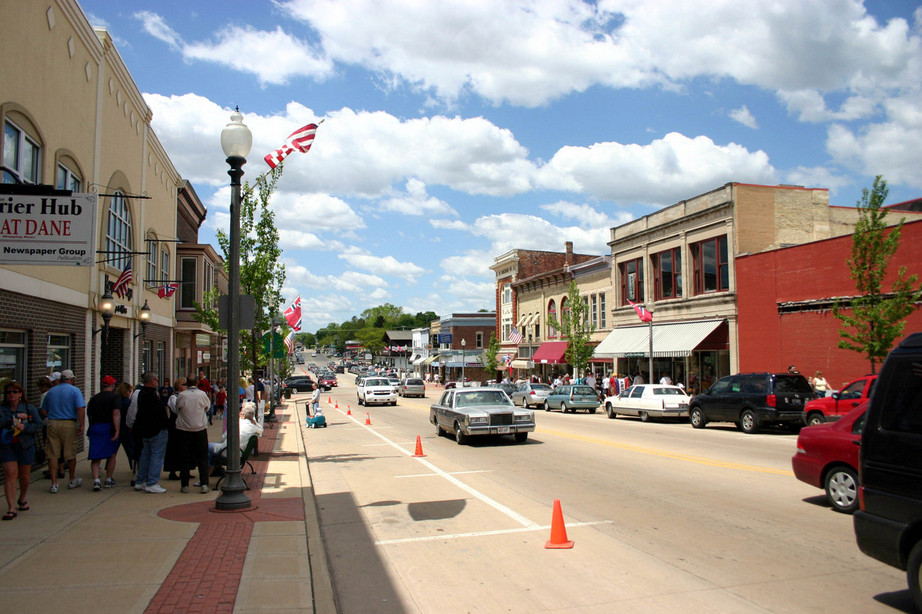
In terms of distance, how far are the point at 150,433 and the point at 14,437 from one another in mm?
2093

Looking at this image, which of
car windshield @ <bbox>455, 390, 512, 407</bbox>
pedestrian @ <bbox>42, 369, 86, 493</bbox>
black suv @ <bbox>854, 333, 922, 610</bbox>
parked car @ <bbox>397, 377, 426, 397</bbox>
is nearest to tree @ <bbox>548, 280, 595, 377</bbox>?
parked car @ <bbox>397, 377, 426, 397</bbox>

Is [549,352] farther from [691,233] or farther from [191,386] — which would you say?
[191,386]

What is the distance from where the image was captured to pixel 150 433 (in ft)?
34.0

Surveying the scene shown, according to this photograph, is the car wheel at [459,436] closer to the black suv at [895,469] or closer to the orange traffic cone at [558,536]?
the orange traffic cone at [558,536]

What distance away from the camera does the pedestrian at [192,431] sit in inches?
416

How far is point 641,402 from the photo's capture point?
2642 cm

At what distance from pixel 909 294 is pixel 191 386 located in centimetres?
2110

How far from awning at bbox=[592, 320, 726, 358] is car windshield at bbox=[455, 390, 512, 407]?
52.7ft

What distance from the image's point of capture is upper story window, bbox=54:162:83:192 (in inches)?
553

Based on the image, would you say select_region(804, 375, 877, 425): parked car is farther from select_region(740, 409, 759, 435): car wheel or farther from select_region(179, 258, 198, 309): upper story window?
select_region(179, 258, 198, 309): upper story window

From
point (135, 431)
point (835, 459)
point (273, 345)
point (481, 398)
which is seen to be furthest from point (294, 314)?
point (835, 459)

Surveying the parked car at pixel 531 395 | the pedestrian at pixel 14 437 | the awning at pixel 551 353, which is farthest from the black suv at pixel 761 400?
the awning at pixel 551 353

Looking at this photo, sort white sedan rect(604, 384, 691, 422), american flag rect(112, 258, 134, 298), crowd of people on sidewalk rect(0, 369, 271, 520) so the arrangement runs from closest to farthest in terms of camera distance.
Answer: crowd of people on sidewalk rect(0, 369, 271, 520)
american flag rect(112, 258, 134, 298)
white sedan rect(604, 384, 691, 422)

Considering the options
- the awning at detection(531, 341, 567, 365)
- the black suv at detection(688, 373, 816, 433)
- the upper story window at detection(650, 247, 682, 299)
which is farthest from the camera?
the awning at detection(531, 341, 567, 365)
